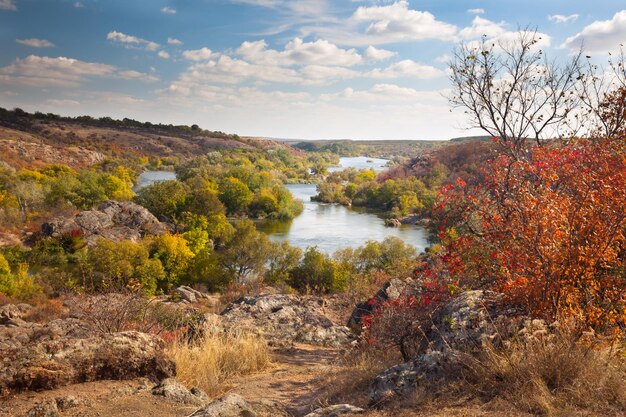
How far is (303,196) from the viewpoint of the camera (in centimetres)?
8894

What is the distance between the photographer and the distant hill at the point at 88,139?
85.4 m

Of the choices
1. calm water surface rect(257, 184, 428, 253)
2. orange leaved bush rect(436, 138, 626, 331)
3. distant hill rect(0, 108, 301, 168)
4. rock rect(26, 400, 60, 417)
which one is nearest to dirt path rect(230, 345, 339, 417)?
rock rect(26, 400, 60, 417)

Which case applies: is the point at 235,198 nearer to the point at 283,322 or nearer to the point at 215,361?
the point at 283,322

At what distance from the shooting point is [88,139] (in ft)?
394

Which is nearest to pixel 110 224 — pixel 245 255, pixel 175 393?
pixel 245 255

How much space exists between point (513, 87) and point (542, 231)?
10.3 m

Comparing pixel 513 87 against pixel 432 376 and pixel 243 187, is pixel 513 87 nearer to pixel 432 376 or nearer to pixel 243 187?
pixel 432 376

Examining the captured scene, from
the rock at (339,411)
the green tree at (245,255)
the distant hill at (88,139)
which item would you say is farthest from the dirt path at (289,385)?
the distant hill at (88,139)

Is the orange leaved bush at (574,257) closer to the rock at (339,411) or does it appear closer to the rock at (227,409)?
the rock at (339,411)

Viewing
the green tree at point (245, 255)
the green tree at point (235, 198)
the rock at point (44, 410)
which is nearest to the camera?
the rock at point (44, 410)

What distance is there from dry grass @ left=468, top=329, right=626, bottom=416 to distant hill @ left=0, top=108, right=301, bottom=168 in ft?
280

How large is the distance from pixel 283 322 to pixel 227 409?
932 cm

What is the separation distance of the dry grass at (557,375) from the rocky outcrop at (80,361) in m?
4.02

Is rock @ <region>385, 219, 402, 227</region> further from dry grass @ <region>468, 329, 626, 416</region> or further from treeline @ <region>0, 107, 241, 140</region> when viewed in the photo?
treeline @ <region>0, 107, 241, 140</region>
